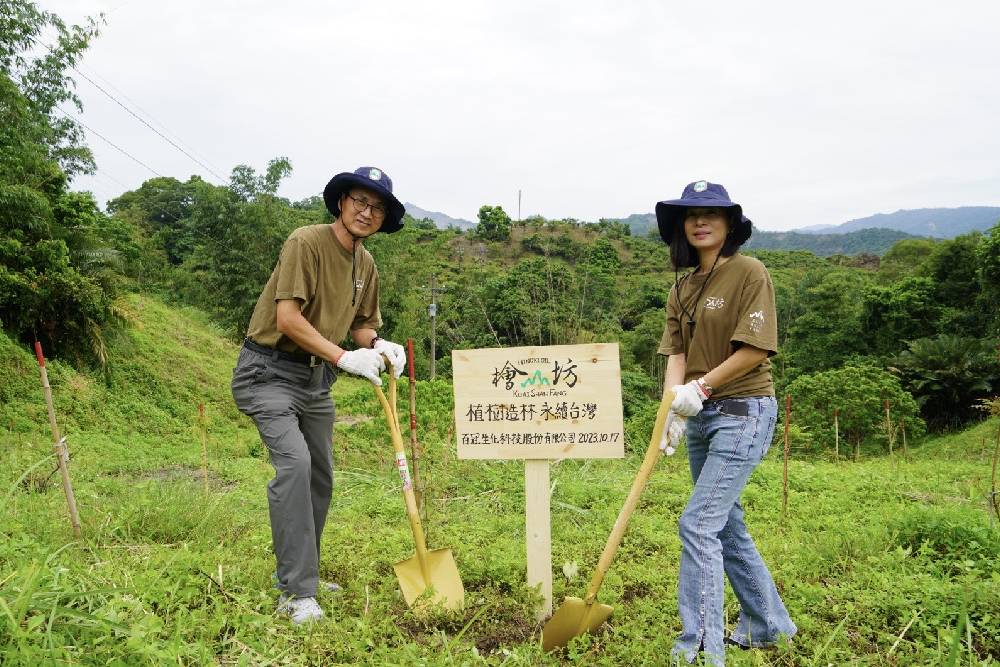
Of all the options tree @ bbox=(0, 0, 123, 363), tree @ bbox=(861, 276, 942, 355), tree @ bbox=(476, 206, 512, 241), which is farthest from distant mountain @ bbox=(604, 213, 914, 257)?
Result: tree @ bbox=(0, 0, 123, 363)

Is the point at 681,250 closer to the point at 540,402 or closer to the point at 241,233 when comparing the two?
the point at 540,402

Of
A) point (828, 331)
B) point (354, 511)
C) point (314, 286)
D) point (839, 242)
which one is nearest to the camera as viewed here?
point (314, 286)

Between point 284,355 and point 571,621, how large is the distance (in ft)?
5.14

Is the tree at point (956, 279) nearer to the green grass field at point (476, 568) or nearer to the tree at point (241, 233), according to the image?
the green grass field at point (476, 568)

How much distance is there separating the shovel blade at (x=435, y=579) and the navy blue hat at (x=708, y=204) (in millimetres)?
1698

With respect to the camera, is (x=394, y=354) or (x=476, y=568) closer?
(x=394, y=354)

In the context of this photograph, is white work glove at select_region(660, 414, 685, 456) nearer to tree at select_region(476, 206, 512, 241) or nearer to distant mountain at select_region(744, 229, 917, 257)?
tree at select_region(476, 206, 512, 241)

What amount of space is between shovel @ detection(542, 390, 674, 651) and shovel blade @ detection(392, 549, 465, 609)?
1.48ft

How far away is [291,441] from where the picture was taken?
2664mm

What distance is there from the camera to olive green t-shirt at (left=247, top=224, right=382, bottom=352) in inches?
105

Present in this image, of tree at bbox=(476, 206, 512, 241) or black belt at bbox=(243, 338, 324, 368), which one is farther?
tree at bbox=(476, 206, 512, 241)

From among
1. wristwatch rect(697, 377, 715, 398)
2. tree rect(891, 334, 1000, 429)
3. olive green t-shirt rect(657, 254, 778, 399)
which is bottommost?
tree rect(891, 334, 1000, 429)

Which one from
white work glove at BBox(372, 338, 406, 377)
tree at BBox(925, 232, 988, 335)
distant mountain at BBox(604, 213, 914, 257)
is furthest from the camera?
distant mountain at BBox(604, 213, 914, 257)

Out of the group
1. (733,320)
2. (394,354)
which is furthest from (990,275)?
(394,354)
